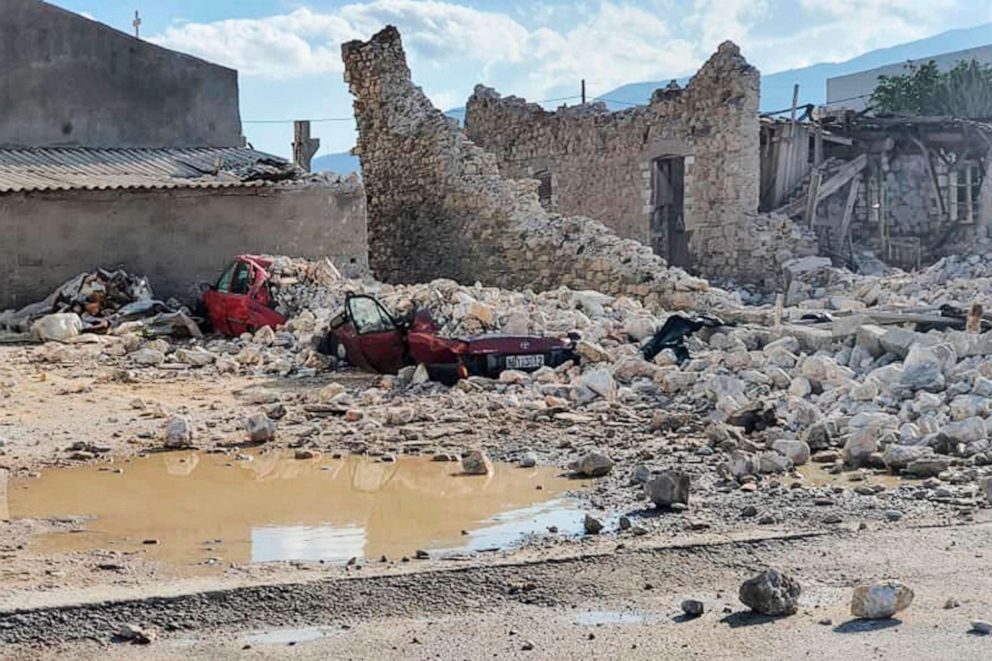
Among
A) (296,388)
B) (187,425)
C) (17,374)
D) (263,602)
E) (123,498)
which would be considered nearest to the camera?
(263,602)

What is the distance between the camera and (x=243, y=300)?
58.2 feet

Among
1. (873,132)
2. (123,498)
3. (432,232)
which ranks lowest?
(123,498)

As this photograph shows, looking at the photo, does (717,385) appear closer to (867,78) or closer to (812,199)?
(812,199)

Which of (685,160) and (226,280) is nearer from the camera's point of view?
(226,280)

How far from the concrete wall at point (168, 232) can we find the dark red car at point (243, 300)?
265 cm

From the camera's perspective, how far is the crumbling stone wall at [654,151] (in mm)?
24984

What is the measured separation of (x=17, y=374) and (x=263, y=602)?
10.1m

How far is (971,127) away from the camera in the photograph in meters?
27.9

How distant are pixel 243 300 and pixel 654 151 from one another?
11.7m

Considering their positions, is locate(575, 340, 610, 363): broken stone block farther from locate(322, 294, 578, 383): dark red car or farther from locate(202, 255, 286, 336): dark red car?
locate(202, 255, 286, 336): dark red car

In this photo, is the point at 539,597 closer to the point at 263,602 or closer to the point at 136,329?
the point at 263,602

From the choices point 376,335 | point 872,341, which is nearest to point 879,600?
point 872,341

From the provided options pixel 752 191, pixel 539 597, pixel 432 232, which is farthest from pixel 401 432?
pixel 752 191

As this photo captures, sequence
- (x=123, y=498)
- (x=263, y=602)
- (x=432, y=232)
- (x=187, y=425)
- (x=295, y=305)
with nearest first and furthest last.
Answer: (x=263, y=602) < (x=123, y=498) < (x=187, y=425) < (x=295, y=305) < (x=432, y=232)
